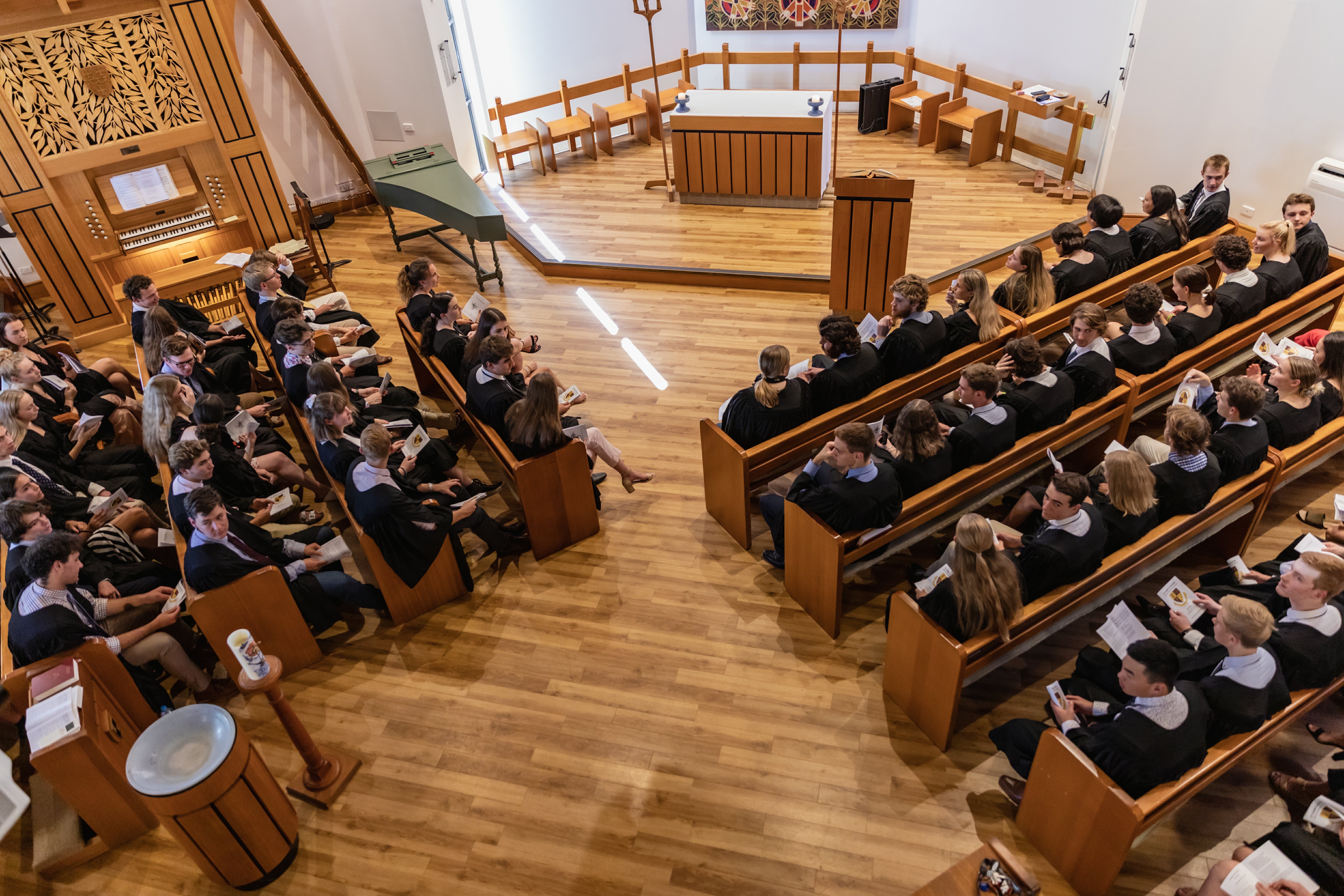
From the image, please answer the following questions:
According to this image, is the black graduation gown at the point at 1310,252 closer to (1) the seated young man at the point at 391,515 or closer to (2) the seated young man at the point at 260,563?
(1) the seated young man at the point at 391,515

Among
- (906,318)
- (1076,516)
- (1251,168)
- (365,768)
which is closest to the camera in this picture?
(1076,516)

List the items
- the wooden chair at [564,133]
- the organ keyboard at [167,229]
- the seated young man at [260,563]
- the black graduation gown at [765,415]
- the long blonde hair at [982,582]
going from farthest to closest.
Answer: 1. the wooden chair at [564,133]
2. the organ keyboard at [167,229]
3. the black graduation gown at [765,415]
4. the seated young man at [260,563]
5. the long blonde hair at [982,582]

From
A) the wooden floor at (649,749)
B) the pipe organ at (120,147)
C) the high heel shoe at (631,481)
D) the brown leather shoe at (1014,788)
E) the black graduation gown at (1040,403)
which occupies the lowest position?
the wooden floor at (649,749)

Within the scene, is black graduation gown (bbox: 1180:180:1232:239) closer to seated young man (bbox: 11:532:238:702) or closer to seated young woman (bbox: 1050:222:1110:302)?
seated young woman (bbox: 1050:222:1110:302)

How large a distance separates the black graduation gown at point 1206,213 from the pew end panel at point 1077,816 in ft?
14.3

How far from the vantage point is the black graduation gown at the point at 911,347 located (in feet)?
14.9

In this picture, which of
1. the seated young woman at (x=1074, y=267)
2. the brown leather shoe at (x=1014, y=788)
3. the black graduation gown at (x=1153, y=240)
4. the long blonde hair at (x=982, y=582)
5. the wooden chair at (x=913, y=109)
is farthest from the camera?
the wooden chair at (x=913, y=109)

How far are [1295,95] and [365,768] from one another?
7381mm

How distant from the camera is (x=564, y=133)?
916 cm

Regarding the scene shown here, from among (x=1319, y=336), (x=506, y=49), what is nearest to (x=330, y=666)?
(x=1319, y=336)

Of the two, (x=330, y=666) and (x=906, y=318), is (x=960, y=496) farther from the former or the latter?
(x=330, y=666)

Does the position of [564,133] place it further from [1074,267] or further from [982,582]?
[982,582]

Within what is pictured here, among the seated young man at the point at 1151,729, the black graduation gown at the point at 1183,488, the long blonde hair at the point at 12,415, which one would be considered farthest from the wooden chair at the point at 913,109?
the long blonde hair at the point at 12,415

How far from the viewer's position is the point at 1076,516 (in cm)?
327
